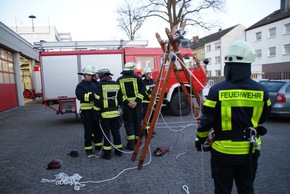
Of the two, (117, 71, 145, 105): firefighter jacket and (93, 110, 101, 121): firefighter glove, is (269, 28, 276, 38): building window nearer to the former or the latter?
(117, 71, 145, 105): firefighter jacket

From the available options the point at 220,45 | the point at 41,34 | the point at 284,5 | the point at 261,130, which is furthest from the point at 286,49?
the point at 41,34

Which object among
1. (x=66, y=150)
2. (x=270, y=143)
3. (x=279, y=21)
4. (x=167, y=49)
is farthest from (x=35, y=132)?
(x=279, y=21)

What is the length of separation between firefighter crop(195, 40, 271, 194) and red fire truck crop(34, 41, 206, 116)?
5954 mm

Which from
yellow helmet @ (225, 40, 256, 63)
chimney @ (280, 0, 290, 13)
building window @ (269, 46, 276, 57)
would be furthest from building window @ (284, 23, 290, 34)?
yellow helmet @ (225, 40, 256, 63)

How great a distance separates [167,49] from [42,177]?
3.23 m

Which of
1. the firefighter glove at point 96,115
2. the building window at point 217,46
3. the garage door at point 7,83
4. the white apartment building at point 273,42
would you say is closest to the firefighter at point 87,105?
the firefighter glove at point 96,115

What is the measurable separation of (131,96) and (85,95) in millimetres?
1035

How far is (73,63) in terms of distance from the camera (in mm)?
8453

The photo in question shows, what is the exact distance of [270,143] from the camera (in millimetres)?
5430

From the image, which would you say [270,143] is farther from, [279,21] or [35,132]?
[279,21]

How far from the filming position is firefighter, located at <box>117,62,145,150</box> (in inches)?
201

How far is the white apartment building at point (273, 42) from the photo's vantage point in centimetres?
2747

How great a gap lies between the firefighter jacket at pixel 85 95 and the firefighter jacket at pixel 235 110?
3.19 m

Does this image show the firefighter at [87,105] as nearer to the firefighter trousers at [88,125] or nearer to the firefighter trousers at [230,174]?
the firefighter trousers at [88,125]
